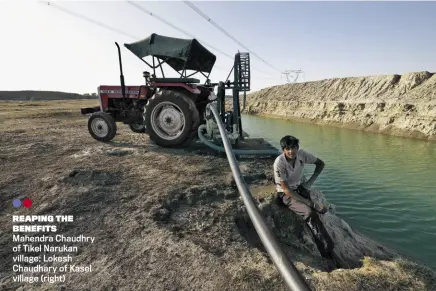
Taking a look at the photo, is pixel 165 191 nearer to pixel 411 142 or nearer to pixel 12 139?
pixel 12 139

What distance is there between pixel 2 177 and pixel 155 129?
11.7ft

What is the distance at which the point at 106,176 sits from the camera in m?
5.25

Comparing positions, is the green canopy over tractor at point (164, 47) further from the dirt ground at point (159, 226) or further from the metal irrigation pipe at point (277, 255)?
the metal irrigation pipe at point (277, 255)

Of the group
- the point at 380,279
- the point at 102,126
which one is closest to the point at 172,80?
the point at 102,126

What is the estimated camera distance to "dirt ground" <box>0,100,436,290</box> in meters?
2.62

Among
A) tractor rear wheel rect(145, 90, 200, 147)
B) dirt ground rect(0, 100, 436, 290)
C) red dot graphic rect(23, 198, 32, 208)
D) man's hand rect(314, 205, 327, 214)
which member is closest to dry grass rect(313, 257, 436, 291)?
dirt ground rect(0, 100, 436, 290)

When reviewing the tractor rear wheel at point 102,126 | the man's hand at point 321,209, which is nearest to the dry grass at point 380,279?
the man's hand at point 321,209

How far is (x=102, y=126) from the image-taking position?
862cm

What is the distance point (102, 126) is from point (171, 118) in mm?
2703

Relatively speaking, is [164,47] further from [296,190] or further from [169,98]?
[296,190]

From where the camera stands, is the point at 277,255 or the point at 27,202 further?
the point at 27,202

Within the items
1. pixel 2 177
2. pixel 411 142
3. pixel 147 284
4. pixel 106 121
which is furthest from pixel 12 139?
pixel 411 142

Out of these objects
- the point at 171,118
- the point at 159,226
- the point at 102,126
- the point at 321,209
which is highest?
the point at 171,118

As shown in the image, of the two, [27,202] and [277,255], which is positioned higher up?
[277,255]
